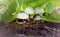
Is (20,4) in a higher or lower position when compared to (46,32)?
higher

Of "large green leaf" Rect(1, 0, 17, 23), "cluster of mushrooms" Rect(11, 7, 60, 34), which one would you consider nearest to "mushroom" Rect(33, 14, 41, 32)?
"cluster of mushrooms" Rect(11, 7, 60, 34)

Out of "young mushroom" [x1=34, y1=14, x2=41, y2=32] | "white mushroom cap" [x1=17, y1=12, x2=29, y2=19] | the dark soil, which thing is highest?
"white mushroom cap" [x1=17, y1=12, x2=29, y2=19]

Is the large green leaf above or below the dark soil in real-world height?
above

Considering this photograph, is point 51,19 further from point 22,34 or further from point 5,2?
point 5,2

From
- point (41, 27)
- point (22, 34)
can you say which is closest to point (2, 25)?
point (22, 34)

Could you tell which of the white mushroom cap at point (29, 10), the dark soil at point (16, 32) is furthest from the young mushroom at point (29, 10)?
the dark soil at point (16, 32)

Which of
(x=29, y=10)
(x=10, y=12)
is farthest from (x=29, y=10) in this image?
(x=10, y=12)

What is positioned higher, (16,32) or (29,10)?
(29,10)

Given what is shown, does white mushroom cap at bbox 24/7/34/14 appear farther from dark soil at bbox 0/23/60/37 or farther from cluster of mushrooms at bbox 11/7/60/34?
dark soil at bbox 0/23/60/37

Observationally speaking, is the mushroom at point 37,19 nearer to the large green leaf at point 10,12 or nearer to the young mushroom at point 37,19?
the young mushroom at point 37,19

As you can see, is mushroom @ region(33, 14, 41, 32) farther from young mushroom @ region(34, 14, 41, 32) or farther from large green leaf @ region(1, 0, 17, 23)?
large green leaf @ region(1, 0, 17, 23)

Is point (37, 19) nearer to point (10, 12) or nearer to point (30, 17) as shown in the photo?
point (30, 17)
